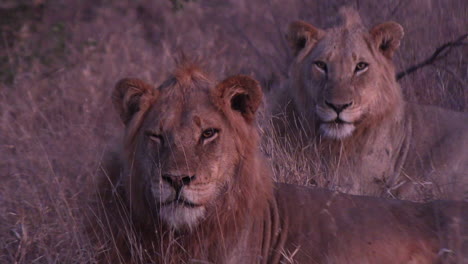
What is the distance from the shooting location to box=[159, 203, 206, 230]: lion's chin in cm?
350

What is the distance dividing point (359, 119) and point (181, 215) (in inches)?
105

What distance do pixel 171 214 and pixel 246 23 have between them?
28.3ft

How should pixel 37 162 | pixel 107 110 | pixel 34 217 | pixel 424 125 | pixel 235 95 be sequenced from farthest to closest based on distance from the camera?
pixel 107 110, pixel 424 125, pixel 37 162, pixel 34 217, pixel 235 95

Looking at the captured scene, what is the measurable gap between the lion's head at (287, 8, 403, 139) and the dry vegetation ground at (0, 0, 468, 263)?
465 millimetres

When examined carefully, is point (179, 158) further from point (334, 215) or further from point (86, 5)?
point (86, 5)

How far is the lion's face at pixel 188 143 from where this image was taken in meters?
3.49

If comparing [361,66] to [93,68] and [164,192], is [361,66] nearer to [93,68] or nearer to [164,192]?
[164,192]

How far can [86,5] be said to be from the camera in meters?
12.0

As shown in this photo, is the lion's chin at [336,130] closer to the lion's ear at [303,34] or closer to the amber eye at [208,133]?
the lion's ear at [303,34]

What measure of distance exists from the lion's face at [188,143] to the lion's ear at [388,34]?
99.5 inches

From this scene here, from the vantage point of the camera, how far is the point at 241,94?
3863 millimetres

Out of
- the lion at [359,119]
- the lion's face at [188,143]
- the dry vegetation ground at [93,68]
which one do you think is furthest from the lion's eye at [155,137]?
the lion at [359,119]

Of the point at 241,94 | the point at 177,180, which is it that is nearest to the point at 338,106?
the point at 241,94

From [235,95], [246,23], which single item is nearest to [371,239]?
[235,95]
